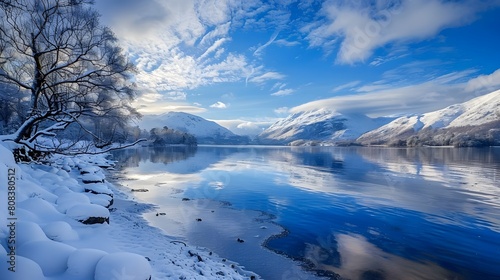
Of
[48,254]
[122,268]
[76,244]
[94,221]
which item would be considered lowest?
[94,221]

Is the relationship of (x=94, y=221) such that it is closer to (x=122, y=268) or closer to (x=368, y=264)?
(x=122, y=268)

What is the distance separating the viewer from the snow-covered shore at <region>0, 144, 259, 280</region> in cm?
512

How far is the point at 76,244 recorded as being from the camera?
293 inches

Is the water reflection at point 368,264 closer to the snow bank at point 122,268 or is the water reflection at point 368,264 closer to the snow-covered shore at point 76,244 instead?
the snow-covered shore at point 76,244

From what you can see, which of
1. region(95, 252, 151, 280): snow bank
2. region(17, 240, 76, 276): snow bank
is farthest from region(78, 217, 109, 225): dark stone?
region(95, 252, 151, 280): snow bank

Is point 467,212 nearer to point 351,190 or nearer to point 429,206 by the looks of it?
point 429,206

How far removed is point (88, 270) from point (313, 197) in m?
22.2

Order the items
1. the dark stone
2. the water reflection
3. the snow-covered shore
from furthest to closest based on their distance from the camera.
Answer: the water reflection < the dark stone < the snow-covered shore

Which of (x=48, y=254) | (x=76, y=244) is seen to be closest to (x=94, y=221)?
(x=76, y=244)

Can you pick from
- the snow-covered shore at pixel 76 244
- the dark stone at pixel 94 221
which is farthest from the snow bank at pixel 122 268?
the dark stone at pixel 94 221

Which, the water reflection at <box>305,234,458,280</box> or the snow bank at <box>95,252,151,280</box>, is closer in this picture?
the snow bank at <box>95,252,151,280</box>

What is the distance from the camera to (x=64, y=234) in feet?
24.3

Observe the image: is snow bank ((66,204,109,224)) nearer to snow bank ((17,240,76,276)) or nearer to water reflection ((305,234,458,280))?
snow bank ((17,240,76,276))

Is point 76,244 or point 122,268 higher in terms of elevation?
point 122,268
